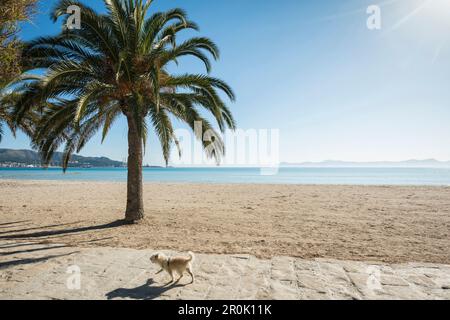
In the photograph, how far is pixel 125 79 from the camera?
287 inches

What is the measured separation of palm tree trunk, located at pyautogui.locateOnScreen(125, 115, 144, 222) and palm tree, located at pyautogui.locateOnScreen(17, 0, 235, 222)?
3 centimetres

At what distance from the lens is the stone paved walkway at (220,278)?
345cm

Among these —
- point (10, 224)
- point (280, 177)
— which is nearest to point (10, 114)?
point (10, 224)

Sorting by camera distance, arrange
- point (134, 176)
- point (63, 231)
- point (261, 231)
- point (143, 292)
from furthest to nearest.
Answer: point (134, 176)
point (261, 231)
point (63, 231)
point (143, 292)

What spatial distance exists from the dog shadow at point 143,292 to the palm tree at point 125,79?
162 inches

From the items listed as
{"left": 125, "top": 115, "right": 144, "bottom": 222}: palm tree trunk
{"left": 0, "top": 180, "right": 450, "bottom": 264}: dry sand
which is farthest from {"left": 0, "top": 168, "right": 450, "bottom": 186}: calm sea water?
{"left": 125, "top": 115, "right": 144, "bottom": 222}: palm tree trunk

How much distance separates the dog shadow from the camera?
11.1 ft

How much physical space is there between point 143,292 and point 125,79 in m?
5.86

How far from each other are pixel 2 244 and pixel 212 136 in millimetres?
5828

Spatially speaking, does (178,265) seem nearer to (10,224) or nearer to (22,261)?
(22,261)

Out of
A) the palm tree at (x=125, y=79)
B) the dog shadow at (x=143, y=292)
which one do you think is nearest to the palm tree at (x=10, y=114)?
the palm tree at (x=125, y=79)

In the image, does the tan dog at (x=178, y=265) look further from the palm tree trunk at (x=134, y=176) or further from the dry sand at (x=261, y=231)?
the palm tree trunk at (x=134, y=176)

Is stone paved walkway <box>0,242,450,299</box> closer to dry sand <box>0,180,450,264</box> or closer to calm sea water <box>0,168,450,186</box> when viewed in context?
dry sand <box>0,180,450,264</box>
